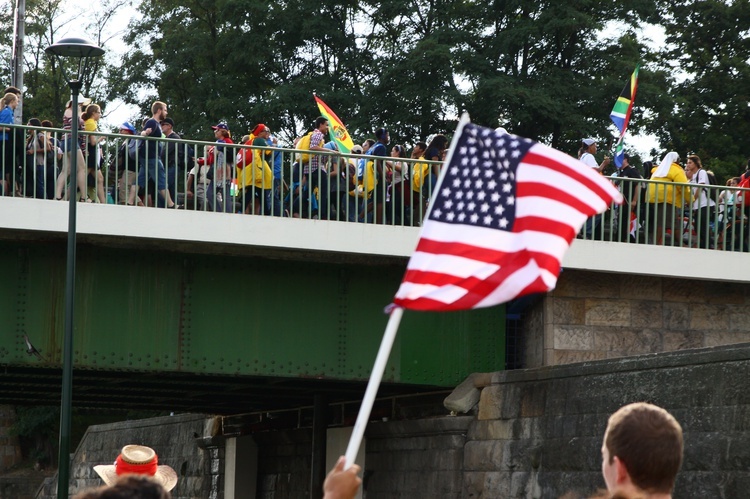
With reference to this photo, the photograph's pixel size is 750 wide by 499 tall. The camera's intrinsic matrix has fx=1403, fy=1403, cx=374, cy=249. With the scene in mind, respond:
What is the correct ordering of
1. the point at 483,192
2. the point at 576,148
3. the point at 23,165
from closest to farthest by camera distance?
the point at 483,192, the point at 23,165, the point at 576,148

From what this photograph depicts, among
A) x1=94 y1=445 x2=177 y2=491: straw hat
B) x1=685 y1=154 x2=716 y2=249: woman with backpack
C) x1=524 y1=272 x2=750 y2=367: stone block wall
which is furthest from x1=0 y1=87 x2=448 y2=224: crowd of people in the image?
x1=94 y1=445 x2=177 y2=491: straw hat

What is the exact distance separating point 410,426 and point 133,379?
4.18 meters

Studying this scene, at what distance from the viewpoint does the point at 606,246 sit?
60.7ft

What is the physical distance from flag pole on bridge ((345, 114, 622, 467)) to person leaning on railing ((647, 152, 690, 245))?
1299cm

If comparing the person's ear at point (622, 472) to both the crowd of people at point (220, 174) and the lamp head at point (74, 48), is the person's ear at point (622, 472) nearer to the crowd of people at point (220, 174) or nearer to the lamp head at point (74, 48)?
the lamp head at point (74, 48)

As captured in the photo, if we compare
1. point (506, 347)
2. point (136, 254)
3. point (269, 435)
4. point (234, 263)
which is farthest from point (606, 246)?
point (269, 435)

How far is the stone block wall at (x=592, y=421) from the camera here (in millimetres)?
12680

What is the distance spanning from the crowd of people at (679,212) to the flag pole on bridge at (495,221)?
1247 centimetres

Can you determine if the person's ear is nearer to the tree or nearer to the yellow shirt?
the yellow shirt

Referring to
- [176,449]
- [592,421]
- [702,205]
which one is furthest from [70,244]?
[176,449]

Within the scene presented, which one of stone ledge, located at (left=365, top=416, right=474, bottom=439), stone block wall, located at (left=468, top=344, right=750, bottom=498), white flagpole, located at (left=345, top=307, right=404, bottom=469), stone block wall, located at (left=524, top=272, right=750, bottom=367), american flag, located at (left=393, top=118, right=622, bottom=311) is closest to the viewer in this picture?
white flagpole, located at (left=345, top=307, right=404, bottom=469)

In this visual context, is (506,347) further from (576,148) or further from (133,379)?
(576,148)

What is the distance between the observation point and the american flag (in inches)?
236

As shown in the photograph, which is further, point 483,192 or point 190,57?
point 190,57
